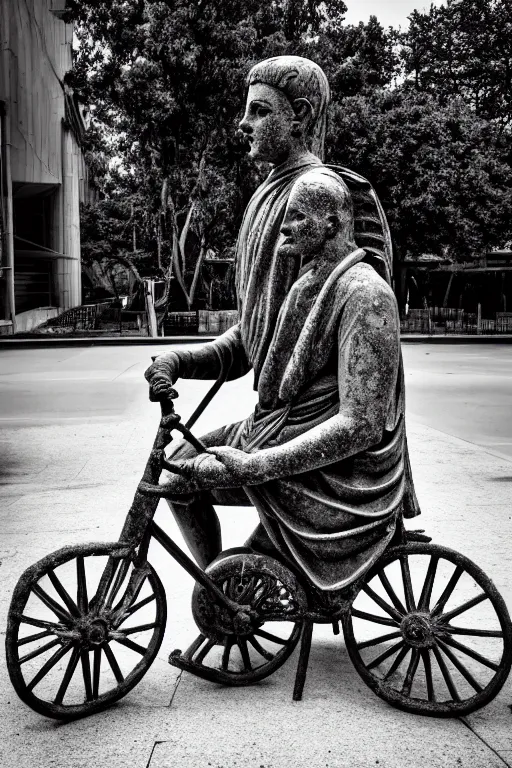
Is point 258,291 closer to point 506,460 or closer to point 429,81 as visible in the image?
point 506,460

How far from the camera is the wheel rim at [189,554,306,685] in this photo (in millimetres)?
2932

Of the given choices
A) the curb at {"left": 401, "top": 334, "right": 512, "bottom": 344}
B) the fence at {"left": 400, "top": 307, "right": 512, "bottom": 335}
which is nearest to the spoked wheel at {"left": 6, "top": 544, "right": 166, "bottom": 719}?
the curb at {"left": 401, "top": 334, "right": 512, "bottom": 344}

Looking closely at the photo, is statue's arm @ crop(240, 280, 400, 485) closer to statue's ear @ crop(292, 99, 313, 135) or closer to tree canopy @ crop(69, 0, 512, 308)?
statue's ear @ crop(292, 99, 313, 135)

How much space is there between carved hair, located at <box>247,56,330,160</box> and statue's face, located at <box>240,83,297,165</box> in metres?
0.03

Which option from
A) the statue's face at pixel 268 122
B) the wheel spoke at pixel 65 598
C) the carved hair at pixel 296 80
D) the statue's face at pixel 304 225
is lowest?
the wheel spoke at pixel 65 598

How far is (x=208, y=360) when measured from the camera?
3.24 metres

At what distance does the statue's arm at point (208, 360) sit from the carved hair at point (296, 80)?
816 mm

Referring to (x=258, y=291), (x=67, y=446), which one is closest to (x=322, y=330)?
(x=258, y=291)

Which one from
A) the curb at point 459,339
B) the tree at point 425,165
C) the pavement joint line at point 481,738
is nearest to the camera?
the pavement joint line at point 481,738

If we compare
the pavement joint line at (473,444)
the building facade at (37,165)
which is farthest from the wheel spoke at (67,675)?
the building facade at (37,165)

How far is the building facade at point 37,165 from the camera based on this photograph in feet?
82.5

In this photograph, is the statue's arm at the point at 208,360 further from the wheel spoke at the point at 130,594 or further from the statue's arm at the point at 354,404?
the wheel spoke at the point at 130,594

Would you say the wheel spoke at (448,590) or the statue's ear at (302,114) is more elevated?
the statue's ear at (302,114)

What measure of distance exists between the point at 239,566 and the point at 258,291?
3.11ft
